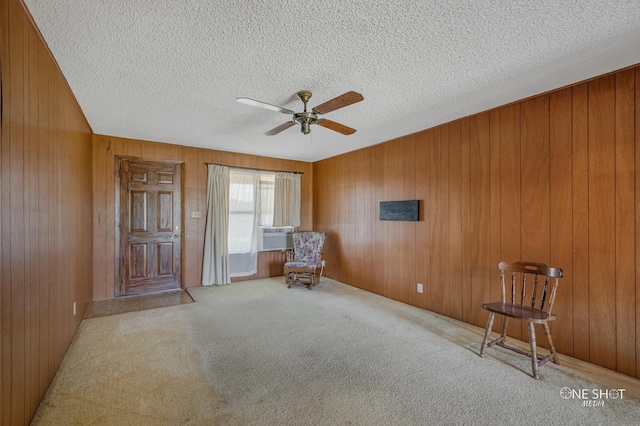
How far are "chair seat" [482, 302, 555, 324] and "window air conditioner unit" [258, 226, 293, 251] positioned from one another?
3940 millimetres

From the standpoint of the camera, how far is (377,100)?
2.89 meters

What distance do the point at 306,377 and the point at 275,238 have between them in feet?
12.0

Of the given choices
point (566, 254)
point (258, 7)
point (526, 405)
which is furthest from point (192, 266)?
point (566, 254)

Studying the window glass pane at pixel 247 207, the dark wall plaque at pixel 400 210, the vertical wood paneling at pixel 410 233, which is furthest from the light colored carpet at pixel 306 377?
the window glass pane at pixel 247 207

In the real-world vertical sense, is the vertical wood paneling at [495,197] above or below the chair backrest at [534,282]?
above

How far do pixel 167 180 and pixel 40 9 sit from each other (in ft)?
11.1

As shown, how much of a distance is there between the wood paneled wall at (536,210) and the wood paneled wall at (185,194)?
7.31 ft

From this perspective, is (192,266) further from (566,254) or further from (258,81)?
(566,254)

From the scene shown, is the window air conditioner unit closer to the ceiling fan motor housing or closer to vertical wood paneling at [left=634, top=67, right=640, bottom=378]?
the ceiling fan motor housing

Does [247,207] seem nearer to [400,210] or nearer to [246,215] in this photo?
[246,215]

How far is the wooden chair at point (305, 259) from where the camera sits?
490 cm

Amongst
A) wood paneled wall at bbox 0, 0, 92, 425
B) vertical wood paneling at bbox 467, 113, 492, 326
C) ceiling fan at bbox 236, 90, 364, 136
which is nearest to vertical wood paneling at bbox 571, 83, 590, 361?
vertical wood paneling at bbox 467, 113, 492, 326

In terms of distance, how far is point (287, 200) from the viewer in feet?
19.0

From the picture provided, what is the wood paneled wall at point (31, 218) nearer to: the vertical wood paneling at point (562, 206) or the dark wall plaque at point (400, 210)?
the dark wall plaque at point (400, 210)
